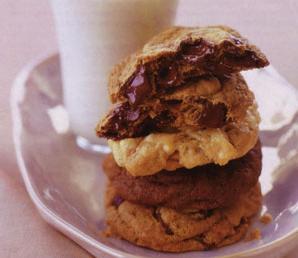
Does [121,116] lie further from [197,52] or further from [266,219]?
[266,219]

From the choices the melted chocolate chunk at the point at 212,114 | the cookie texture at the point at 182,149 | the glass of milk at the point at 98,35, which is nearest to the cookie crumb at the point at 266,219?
the cookie texture at the point at 182,149

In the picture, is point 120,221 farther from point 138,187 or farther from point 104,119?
point 104,119

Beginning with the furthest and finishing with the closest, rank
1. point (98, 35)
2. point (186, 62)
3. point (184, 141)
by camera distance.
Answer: point (98, 35)
point (184, 141)
point (186, 62)

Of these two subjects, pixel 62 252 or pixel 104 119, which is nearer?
pixel 104 119

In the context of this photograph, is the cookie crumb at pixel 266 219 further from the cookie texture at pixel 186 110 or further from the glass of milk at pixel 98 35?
the glass of milk at pixel 98 35

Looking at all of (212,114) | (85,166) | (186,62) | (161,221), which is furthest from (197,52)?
(85,166)

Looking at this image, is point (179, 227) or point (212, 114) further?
point (179, 227)

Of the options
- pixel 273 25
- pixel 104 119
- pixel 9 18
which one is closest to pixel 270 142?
pixel 104 119
